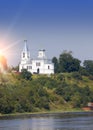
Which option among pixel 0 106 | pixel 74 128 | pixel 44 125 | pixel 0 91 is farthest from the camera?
pixel 0 91

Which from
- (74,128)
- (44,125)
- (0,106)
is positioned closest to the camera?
(74,128)

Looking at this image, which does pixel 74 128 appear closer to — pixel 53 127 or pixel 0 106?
pixel 53 127

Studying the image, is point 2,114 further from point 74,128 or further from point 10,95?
point 74,128

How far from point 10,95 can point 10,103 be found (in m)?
6.10

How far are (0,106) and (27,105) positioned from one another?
50.3 ft

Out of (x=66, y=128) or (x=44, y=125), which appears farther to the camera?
(x=44, y=125)

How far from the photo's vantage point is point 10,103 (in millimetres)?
190500

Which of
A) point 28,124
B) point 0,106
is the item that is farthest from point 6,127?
point 0,106

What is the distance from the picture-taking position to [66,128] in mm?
132250

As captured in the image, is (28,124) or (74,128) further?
(28,124)

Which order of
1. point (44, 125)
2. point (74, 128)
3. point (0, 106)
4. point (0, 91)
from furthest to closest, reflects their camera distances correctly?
1. point (0, 91)
2. point (0, 106)
3. point (44, 125)
4. point (74, 128)

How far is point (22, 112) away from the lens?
196m

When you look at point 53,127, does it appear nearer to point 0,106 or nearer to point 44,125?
point 44,125

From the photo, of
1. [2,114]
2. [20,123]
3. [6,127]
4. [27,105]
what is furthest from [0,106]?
[6,127]
